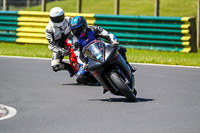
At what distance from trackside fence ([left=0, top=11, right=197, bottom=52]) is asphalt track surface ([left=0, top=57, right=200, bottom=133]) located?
430 centimetres

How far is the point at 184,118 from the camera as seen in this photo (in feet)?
24.3

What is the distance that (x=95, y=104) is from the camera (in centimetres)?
870

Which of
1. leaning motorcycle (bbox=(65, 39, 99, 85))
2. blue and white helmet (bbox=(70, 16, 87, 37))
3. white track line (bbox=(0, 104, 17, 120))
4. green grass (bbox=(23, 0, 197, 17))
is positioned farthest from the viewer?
green grass (bbox=(23, 0, 197, 17))

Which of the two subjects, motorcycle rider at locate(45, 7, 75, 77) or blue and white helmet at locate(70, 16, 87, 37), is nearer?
blue and white helmet at locate(70, 16, 87, 37)

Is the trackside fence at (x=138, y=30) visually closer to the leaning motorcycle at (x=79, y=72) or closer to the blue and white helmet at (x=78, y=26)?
the leaning motorcycle at (x=79, y=72)

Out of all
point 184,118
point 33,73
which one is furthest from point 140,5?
point 184,118

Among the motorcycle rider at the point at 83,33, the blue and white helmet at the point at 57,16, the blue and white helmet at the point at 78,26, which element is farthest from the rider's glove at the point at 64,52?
the blue and white helmet at the point at 78,26

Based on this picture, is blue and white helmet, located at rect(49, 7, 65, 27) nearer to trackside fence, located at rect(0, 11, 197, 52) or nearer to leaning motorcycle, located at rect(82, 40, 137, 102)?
leaning motorcycle, located at rect(82, 40, 137, 102)

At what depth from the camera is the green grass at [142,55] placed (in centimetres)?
1538

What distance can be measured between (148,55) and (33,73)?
207 inches

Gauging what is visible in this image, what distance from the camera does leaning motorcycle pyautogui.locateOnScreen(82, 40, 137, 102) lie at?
859cm

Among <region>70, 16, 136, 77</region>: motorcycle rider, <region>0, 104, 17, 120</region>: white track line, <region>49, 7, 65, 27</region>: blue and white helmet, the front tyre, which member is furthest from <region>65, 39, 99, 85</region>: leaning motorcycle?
<region>0, 104, 17, 120</region>: white track line

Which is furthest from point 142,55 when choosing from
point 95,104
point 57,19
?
point 95,104

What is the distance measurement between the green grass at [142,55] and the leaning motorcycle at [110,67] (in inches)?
247
